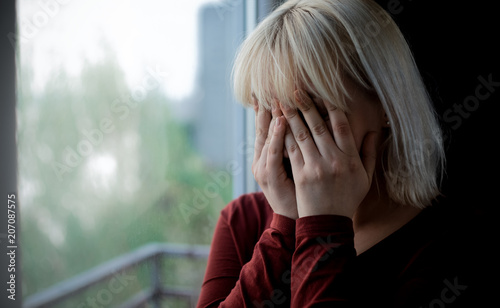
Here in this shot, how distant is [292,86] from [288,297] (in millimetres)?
462

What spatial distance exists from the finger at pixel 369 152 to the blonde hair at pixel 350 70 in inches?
2.7

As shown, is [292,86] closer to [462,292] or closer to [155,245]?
[462,292]

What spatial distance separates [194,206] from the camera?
1347 millimetres

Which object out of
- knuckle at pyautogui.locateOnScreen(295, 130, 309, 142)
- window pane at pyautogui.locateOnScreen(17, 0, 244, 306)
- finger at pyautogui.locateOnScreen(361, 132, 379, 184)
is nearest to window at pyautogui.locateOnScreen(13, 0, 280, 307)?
window pane at pyautogui.locateOnScreen(17, 0, 244, 306)

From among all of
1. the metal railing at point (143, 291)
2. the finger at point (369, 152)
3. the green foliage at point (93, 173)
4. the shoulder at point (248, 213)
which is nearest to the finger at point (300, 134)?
the finger at point (369, 152)

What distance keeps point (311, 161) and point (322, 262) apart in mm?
210

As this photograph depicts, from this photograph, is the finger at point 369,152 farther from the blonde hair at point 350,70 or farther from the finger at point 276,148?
the finger at point 276,148

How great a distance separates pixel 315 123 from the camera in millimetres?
809

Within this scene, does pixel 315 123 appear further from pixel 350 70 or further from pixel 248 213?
pixel 248 213

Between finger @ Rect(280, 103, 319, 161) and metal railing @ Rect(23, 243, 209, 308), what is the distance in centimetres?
61

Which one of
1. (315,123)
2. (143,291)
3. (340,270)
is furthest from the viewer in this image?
(143,291)

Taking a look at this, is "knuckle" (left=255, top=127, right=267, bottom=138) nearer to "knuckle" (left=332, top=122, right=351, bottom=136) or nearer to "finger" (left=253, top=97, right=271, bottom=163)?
"finger" (left=253, top=97, right=271, bottom=163)

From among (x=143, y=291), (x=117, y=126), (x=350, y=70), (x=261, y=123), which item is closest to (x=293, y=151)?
(x=261, y=123)

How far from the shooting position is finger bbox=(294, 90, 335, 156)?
797 millimetres
